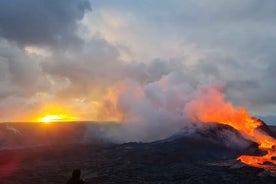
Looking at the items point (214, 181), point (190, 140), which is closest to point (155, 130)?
point (190, 140)

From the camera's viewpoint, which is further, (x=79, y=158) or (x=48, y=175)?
(x=79, y=158)

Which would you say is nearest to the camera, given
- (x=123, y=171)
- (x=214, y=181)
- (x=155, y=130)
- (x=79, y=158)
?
(x=214, y=181)

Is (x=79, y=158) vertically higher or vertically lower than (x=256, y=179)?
higher

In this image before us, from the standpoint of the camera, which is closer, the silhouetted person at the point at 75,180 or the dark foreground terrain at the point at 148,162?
the silhouetted person at the point at 75,180

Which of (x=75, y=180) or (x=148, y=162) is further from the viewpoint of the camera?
(x=148, y=162)

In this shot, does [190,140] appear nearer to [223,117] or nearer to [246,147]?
[246,147]

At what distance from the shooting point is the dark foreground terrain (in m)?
69.6

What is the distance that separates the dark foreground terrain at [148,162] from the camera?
69.6 metres

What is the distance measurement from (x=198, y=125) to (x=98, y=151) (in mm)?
34399

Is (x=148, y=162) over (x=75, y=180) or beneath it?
over

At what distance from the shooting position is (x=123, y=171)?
76125 millimetres

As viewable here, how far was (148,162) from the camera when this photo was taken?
8775 centimetres

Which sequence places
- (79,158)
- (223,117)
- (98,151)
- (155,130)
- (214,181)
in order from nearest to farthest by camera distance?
(214,181) < (79,158) < (98,151) < (223,117) < (155,130)

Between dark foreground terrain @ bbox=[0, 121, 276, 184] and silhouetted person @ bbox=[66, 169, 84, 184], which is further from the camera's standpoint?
dark foreground terrain @ bbox=[0, 121, 276, 184]
